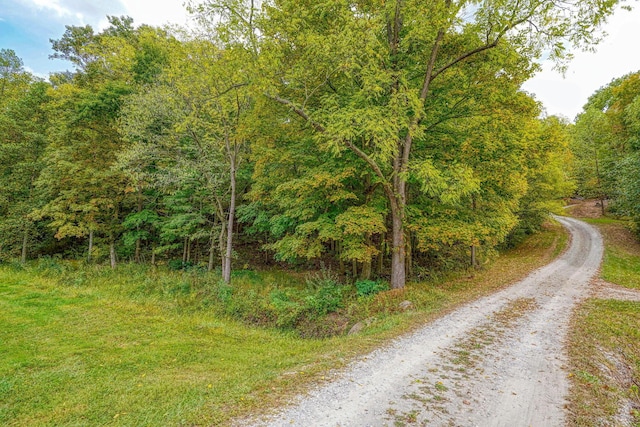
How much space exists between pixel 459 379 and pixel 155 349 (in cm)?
666

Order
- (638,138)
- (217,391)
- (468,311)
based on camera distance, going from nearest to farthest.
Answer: (217,391) < (468,311) < (638,138)

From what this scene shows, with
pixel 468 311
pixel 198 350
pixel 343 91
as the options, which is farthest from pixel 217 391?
pixel 343 91

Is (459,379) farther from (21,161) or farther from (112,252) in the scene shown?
(21,161)

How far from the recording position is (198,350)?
7207mm

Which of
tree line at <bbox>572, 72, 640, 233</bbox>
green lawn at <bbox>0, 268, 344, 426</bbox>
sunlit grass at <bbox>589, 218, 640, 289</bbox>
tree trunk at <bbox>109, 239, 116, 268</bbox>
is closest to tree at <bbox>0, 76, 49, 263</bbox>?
tree trunk at <bbox>109, 239, 116, 268</bbox>

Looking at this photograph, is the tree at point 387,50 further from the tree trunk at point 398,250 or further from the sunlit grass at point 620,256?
the sunlit grass at point 620,256

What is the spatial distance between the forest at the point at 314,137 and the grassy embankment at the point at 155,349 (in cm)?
232

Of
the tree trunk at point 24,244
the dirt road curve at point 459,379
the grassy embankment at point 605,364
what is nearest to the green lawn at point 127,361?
the dirt road curve at point 459,379

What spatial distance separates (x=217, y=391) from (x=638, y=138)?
88.6 ft

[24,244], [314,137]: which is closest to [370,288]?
[314,137]

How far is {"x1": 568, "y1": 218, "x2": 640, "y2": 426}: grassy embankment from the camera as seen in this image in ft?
12.6

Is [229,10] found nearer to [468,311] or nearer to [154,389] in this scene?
[154,389]

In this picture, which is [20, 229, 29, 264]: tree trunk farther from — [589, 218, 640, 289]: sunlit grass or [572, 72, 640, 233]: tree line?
[572, 72, 640, 233]: tree line

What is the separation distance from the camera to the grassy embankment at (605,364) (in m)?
3.83
